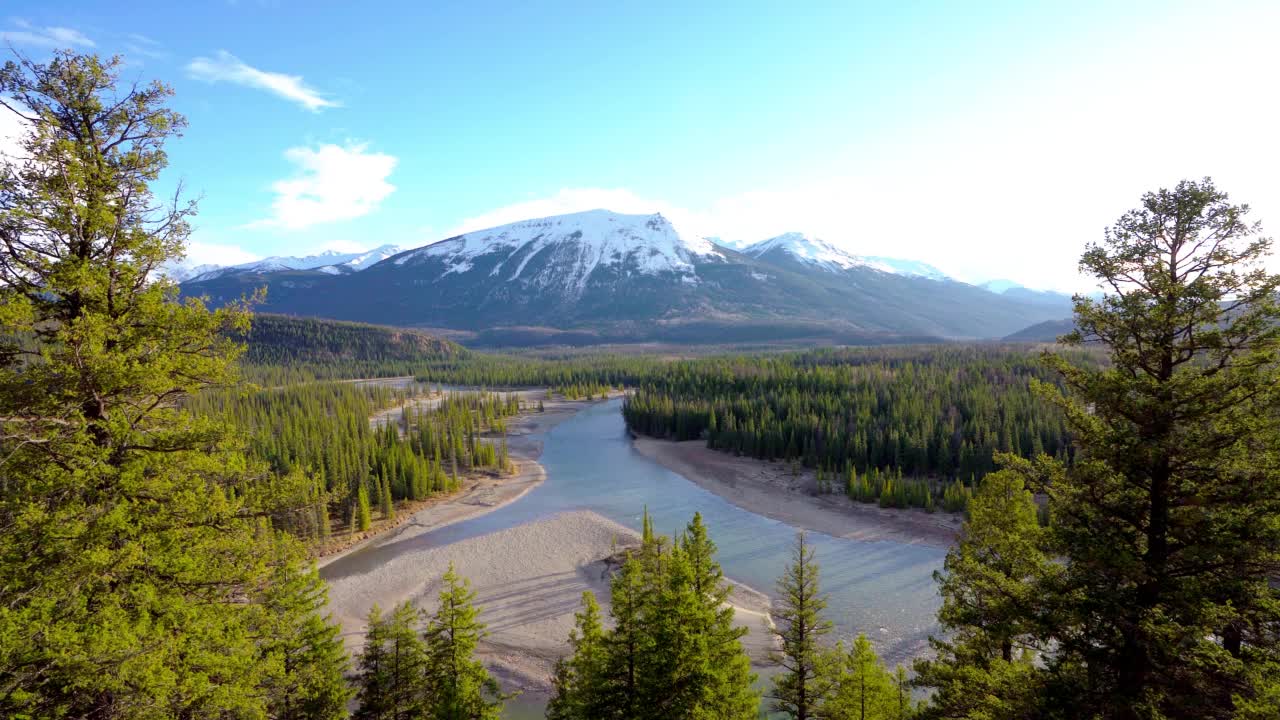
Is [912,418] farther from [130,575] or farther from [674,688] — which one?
[130,575]

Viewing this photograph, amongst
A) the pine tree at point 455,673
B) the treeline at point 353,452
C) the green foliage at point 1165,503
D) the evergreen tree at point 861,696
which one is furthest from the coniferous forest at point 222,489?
the treeline at point 353,452

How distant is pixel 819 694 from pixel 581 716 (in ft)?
27.0

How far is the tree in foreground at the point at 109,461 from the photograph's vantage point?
9594 millimetres

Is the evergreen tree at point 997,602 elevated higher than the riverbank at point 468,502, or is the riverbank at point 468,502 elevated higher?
the evergreen tree at point 997,602

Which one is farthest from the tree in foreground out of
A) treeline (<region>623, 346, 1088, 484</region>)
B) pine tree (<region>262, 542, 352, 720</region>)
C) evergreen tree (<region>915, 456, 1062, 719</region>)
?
treeline (<region>623, 346, 1088, 484</region>)

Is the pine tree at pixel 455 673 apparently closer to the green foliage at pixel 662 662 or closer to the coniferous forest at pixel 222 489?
the green foliage at pixel 662 662

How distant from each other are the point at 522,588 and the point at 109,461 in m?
35.2

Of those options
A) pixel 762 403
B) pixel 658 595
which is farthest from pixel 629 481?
pixel 658 595

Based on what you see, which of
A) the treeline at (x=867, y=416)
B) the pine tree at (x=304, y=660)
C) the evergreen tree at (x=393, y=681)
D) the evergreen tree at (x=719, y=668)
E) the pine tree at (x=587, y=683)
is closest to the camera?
the evergreen tree at (x=719, y=668)

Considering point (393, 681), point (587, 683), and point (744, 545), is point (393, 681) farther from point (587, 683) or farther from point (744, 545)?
point (744, 545)

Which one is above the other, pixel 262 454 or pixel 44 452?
pixel 44 452

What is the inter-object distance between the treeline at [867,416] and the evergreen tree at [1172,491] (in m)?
39.0

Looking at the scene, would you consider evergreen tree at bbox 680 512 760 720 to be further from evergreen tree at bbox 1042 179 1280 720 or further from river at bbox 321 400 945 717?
river at bbox 321 400 945 717

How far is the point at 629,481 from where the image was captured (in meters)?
75.6
